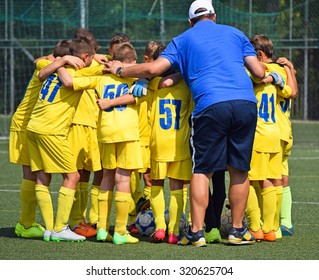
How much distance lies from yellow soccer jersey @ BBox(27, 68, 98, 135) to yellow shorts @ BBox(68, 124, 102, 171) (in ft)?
1.36

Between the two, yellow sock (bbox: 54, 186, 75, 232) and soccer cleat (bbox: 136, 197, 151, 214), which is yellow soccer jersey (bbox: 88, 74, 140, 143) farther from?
soccer cleat (bbox: 136, 197, 151, 214)

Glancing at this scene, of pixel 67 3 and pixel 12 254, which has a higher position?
pixel 67 3

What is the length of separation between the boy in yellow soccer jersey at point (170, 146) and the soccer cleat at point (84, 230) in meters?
→ 0.72

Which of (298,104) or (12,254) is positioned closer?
(12,254)

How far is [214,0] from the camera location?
79.8 ft

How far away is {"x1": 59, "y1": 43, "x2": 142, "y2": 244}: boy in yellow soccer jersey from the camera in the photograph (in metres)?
8.59

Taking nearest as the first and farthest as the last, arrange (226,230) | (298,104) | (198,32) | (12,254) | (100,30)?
1. (12,254)
2. (198,32)
3. (226,230)
4. (100,30)
5. (298,104)

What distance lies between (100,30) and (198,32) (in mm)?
15794

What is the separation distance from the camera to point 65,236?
343 inches

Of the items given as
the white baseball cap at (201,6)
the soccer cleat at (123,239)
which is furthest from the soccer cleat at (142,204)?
the white baseball cap at (201,6)

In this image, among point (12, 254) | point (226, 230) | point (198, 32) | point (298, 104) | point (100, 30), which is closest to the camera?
point (12, 254)

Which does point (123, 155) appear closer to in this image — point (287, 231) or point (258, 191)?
point (258, 191)

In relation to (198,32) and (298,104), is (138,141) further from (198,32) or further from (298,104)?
(298,104)

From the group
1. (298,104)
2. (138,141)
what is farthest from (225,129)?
(298,104)
